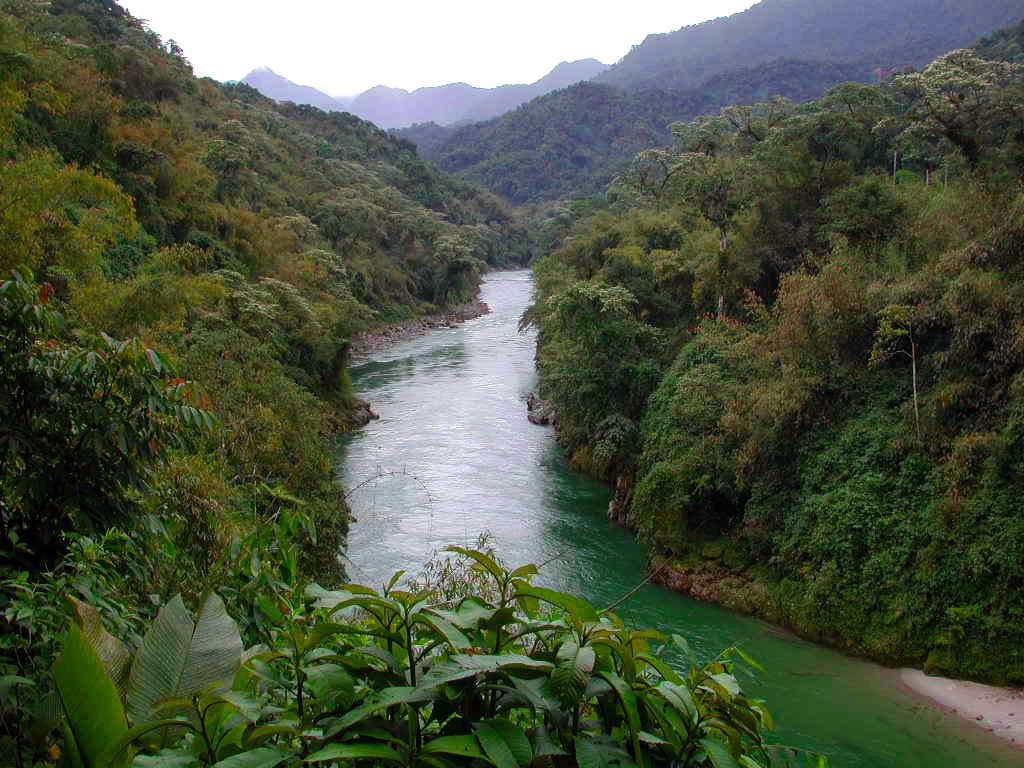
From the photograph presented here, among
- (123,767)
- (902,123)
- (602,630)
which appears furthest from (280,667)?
(902,123)

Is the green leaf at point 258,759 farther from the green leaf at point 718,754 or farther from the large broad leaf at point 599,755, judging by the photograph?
the green leaf at point 718,754

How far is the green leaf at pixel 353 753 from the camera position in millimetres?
1104

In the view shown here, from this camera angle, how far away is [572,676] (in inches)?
51.2

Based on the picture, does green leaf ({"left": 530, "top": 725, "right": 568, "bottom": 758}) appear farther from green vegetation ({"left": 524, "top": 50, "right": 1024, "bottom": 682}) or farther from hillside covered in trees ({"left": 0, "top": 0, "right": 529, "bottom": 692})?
green vegetation ({"left": 524, "top": 50, "right": 1024, "bottom": 682})

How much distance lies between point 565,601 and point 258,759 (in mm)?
609

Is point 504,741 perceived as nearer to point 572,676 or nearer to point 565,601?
point 572,676

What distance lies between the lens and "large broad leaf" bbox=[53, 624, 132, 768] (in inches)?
49.8

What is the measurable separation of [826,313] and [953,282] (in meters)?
2.01

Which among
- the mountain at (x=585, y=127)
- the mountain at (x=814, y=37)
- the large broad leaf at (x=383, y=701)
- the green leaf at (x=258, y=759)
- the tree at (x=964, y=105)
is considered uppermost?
the mountain at (x=814, y=37)

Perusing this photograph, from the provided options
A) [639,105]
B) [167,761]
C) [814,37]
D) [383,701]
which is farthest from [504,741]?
[814,37]

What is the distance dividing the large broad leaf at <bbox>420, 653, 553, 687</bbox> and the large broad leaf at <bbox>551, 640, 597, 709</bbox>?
0.10 ft

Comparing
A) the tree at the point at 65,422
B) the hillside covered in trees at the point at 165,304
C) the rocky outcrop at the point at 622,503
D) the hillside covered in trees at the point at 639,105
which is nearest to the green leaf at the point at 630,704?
the hillside covered in trees at the point at 165,304

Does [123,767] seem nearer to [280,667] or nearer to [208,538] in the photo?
[280,667]

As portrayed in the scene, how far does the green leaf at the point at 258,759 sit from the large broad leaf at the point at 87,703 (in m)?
0.24
